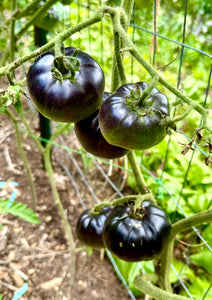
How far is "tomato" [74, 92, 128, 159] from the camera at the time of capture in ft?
1.91

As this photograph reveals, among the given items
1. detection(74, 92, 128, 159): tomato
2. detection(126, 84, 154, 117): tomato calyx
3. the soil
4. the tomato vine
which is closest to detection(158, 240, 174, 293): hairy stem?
the tomato vine

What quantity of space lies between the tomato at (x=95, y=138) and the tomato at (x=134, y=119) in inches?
4.0

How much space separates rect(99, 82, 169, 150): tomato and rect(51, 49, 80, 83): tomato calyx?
0.07 metres

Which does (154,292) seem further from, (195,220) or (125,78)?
(125,78)

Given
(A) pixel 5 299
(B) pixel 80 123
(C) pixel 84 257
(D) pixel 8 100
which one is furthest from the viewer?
(C) pixel 84 257

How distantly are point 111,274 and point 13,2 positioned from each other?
1220mm

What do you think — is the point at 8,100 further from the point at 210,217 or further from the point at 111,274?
the point at 111,274

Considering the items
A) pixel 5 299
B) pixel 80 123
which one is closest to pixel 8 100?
pixel 80 123

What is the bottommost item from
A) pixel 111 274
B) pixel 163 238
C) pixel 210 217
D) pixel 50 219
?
pixel 111 274

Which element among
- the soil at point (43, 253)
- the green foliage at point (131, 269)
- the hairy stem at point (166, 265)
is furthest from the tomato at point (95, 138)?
the green foliage at point (131, 269)

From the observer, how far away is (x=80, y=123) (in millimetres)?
599

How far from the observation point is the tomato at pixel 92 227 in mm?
971

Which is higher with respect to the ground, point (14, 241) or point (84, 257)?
point (14, 241)

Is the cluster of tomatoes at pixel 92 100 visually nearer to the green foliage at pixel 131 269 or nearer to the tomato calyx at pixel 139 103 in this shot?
the tomato calyx at pixel 139 103
